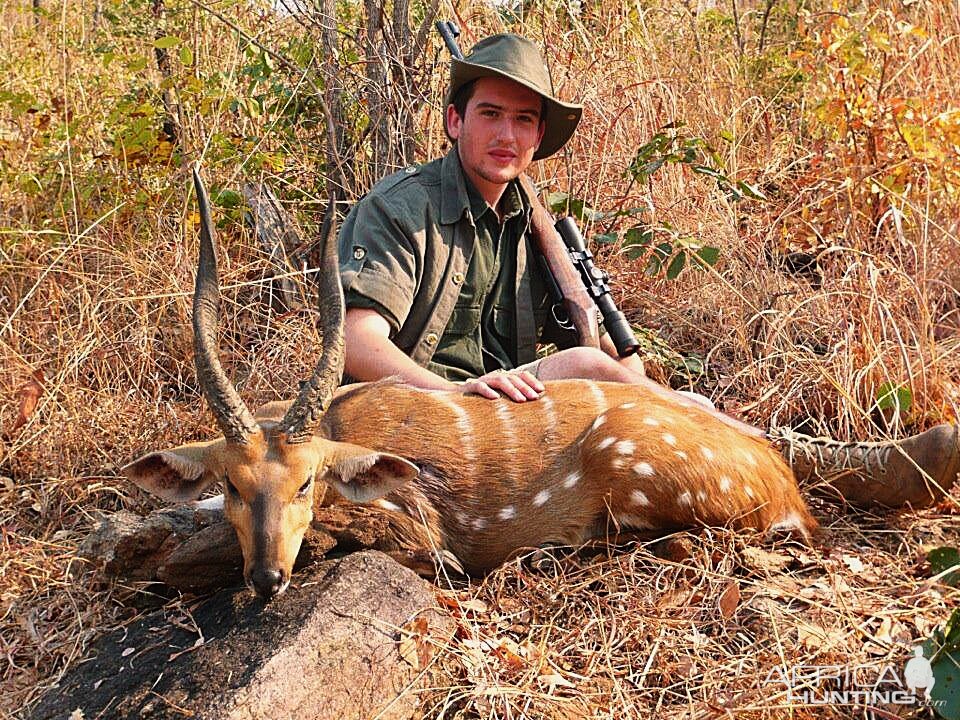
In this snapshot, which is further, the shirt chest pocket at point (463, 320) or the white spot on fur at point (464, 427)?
the shirt chest pocket at point (463, 320)

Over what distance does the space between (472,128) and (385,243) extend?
70 cm

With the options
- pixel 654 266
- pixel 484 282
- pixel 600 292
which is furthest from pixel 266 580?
pixel 654 266

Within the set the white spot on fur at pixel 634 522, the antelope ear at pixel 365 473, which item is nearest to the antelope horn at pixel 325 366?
the antelope ear at pixel 365 473

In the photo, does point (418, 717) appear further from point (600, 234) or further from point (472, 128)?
point (600, 234)

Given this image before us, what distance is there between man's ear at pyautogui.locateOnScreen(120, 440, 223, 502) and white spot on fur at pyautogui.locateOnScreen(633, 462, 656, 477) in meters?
1.56

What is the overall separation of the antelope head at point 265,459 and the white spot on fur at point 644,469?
35.3 inches

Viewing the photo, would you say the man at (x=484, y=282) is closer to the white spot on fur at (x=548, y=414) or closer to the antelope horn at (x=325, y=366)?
the white spot on fur at (x=548, y=414)

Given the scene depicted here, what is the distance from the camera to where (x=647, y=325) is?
5.98 meters

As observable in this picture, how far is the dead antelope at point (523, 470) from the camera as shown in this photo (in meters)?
3.58

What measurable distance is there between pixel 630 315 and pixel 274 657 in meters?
3.73

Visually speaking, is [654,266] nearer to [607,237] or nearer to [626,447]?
[607,237]

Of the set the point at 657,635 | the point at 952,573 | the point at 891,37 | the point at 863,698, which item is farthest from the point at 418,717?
the point at 891,37

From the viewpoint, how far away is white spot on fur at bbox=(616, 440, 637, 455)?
151 inches

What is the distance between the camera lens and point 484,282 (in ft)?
16.1
